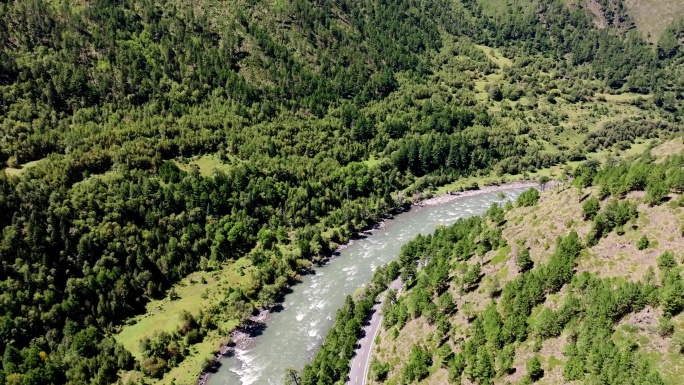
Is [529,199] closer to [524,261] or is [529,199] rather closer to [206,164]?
[524,261]

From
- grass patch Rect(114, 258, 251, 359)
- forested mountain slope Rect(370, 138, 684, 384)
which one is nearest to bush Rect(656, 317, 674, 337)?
forested mountain slope Rect(370, 138, 684, 384)

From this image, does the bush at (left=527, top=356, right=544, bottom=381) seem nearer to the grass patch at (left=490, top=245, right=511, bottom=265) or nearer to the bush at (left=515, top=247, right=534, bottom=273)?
the bush at (left=515, top=247, right=534, bottom=273)

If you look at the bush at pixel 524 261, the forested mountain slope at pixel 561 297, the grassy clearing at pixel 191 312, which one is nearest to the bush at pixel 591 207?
the forested mountain slope at pixel 561 297

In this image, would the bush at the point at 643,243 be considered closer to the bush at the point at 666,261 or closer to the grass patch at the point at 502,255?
the bush at the point at 666,261

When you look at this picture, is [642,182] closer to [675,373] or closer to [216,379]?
[675,373]

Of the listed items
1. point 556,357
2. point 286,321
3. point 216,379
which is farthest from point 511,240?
point 216,379

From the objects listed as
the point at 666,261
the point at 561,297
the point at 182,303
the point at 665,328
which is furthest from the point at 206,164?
the point at 665,328
